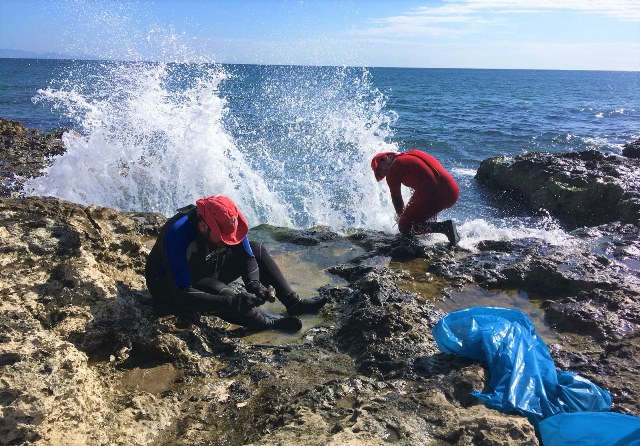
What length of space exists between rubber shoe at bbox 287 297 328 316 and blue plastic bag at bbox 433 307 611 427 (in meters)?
1.20

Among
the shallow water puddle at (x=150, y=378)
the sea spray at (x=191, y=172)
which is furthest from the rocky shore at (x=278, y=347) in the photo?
the sea spray at (x=191, y=172)

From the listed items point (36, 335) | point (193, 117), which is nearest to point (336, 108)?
point (193, 117)

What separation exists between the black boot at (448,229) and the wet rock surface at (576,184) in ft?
9.85

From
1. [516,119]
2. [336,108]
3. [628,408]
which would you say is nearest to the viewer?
[628,408]

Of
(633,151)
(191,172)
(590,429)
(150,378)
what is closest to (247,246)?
(150,378)

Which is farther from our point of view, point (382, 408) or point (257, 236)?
point (257, 236)

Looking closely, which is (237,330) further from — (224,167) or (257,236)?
(224,167)

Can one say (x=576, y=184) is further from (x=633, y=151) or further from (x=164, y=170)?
(x=164, y=170)

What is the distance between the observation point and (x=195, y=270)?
3947mm

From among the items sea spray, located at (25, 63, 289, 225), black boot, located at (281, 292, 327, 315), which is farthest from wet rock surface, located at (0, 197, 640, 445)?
sea spray, located at (25, 63, 289, 225)

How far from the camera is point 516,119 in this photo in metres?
23.7

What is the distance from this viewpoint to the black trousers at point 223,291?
3.69 metres

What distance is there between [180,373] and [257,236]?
11.3 ft

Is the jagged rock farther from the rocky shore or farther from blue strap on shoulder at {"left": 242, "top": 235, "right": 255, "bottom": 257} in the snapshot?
blue strap on shoulder at {"left": 242, "top": 235, "right": 255, "bottom": 257}
